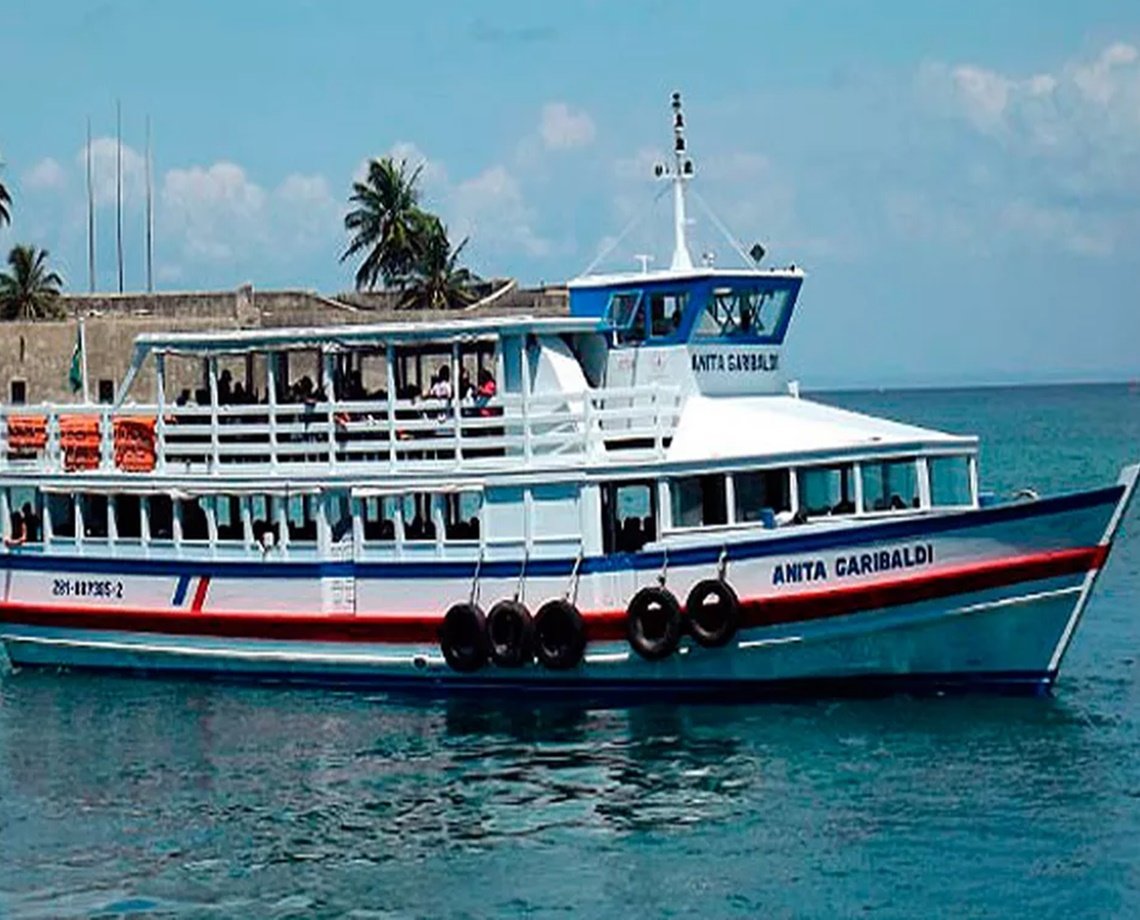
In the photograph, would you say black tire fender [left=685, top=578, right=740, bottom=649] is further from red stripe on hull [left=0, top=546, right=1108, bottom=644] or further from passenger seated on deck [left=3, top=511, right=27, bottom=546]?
passenger seated on deck [left=3, top=511, right=27, bottom=546]

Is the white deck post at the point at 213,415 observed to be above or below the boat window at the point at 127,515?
above

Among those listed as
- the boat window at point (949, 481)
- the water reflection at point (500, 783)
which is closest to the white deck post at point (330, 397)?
the water reflection at point (500, 783)

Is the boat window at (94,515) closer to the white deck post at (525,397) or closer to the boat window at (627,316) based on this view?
the white deck post at (525,397)

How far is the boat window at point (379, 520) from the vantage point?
26.9 metres

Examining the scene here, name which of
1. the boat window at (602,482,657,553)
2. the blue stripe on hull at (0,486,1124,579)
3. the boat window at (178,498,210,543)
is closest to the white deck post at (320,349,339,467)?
the blue stripe on hull at (0,486,1124,579)

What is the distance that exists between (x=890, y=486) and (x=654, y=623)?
307 centimetres

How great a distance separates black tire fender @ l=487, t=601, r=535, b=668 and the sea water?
Result: 68 cm

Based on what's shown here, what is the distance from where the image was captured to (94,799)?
22.1 m

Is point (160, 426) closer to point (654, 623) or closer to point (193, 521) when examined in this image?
point (193, 521)

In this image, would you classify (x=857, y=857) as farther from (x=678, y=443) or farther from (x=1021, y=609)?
(x=678, y=443)

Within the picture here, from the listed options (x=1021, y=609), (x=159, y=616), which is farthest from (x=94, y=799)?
(x=1021, y=609)

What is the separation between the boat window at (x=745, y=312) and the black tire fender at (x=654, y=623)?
386cm

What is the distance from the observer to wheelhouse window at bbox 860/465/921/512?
25.0m

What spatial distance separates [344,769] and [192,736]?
9.32 ft
